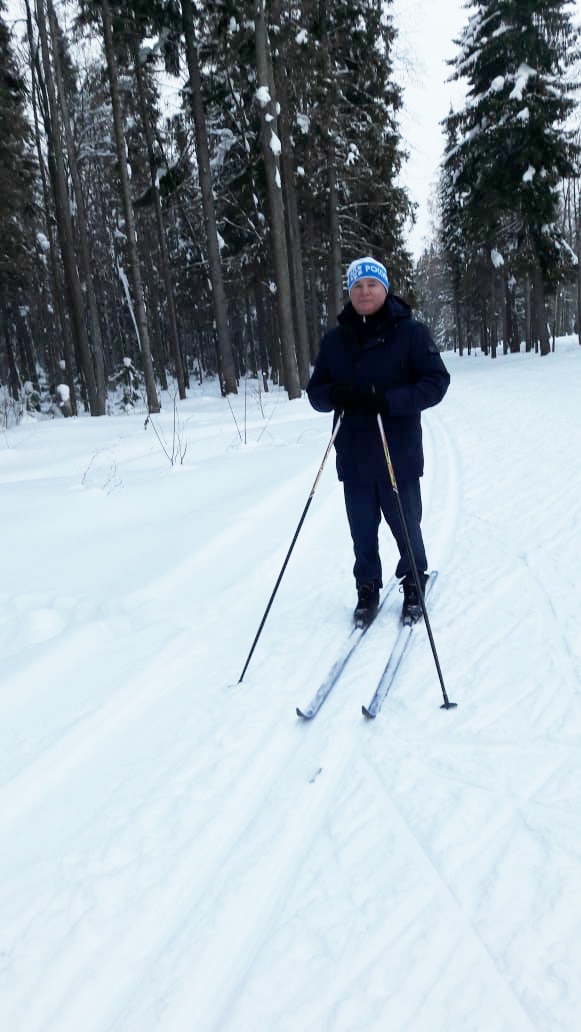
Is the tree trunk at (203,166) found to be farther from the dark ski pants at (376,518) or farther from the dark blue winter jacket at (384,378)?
the dark ski pants at (376,518)

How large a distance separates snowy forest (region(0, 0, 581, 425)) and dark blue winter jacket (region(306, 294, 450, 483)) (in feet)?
34.4

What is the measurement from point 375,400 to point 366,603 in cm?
132

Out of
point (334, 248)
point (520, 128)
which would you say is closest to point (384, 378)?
point (334, 248)

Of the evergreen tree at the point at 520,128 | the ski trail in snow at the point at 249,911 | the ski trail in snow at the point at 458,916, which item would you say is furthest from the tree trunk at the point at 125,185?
the evergreen tree at the point at 520,128

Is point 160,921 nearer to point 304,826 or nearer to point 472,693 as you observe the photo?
point 304,826

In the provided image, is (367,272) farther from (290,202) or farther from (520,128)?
(520,128)

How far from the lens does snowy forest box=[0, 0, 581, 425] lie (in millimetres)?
14023

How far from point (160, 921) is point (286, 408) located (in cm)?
1247

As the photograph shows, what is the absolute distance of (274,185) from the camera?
13.7 meters

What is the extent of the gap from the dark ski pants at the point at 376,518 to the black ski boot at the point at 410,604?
0.08 meters

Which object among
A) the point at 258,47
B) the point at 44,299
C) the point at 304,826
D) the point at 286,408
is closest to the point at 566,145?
the point at 258,47

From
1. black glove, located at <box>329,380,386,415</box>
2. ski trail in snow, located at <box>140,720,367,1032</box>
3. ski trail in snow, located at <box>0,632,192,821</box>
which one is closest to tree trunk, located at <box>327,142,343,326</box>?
black glove, located at <box>329,380,386,415</box>

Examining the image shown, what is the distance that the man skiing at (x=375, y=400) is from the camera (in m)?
3.28

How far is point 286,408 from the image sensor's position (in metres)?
13.7
